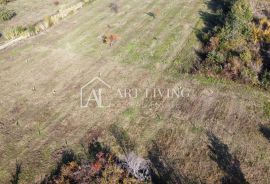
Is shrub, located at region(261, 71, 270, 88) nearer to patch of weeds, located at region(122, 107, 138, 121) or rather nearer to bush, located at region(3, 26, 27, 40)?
patch of weeds, located at region(122, 107, 138, 121)

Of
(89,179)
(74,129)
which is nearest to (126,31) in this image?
(74,129)

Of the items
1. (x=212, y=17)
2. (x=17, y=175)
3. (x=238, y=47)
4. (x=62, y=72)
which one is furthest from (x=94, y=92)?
(x=212, y=17)

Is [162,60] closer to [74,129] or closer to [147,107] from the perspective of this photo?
[147,107]

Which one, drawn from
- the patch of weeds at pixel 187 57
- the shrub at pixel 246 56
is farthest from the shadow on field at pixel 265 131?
the patch of weeds at pixel 187 57

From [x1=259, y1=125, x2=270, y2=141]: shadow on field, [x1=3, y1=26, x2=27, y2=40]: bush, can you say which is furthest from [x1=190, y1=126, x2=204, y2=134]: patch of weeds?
[x1=3, y1=26, x2=27, y2=40]: bush

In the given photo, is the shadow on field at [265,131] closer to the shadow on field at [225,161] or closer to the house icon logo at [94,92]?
the shadow on field at [225,161]

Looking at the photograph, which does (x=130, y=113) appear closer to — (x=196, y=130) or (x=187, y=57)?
(x=196, y=130)
